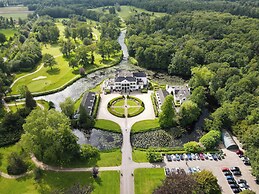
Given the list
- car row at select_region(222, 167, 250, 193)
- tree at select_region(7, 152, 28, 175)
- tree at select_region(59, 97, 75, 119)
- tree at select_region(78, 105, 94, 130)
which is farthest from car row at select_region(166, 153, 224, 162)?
tree at select_region(7, 152, 28, 175)

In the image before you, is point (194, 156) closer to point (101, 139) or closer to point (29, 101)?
point (101, 139)

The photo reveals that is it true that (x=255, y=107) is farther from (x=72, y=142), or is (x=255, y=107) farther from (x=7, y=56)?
(x=7, y=56)

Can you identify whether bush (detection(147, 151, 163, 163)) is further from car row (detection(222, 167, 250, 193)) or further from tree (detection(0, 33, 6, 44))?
tree (detection(0, 33, 6, 44))

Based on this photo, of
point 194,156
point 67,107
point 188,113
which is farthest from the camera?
point 67,107

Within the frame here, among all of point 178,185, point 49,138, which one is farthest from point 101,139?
point 178,185

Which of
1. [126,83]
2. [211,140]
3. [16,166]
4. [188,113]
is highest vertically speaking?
[188,113]

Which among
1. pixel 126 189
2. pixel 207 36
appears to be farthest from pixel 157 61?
pixel 126 189
